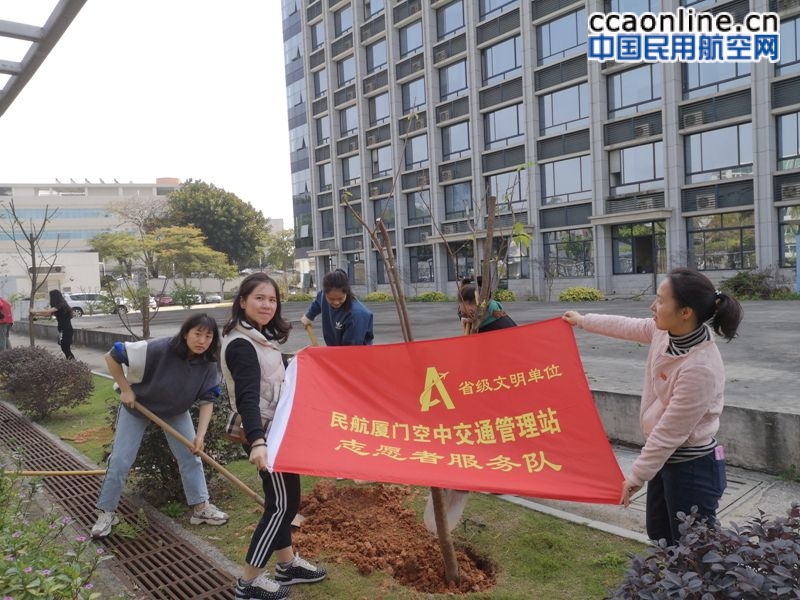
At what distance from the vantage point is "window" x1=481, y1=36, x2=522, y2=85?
1204 inches

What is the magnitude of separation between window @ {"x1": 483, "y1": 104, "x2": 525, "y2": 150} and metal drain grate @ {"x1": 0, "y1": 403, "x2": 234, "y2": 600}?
28.0 meters

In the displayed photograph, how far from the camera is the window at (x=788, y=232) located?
74.3ft

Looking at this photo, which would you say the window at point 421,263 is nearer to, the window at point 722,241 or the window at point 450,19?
the window at point 450,19

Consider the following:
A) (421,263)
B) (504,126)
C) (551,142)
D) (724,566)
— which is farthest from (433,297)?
(724,566)

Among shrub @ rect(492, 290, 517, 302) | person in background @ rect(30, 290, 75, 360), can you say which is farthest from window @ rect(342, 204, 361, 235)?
person in background @ rect(30, 290, 75, 360)

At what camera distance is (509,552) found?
3.72 meters

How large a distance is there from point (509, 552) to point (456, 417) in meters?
1.09

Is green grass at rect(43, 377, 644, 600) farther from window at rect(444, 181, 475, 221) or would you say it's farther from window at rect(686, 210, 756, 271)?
window at rect(444, 181, 475, 221)

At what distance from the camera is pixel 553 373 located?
10.7 ft

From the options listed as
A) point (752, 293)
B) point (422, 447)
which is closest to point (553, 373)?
point (422, 447)

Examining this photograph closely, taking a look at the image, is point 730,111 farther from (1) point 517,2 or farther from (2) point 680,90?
(1) point 517,2

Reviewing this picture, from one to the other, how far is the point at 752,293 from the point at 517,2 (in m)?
17.5

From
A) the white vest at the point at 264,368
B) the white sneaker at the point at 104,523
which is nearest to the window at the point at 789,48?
the white vest at the point at 264,368

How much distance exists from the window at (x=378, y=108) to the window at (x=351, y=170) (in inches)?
101
